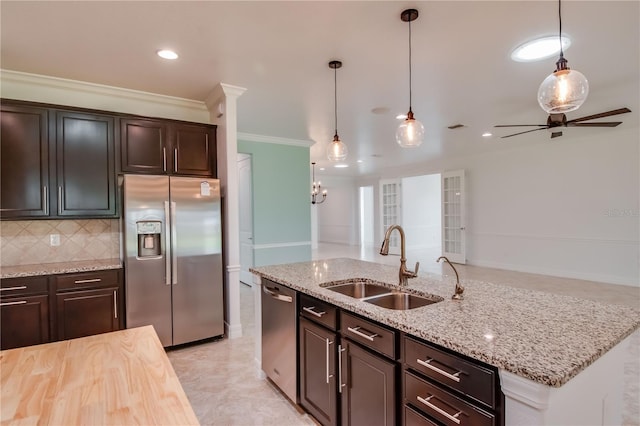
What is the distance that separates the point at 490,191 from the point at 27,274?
304 inches

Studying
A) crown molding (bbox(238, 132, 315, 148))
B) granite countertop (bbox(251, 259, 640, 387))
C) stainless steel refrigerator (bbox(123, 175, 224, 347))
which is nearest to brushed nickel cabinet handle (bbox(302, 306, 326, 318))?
granite countertop (bbox(251, 259, 640, 387))

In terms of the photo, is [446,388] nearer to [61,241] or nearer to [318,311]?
[318,311]

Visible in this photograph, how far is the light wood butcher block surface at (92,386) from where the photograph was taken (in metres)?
0.84

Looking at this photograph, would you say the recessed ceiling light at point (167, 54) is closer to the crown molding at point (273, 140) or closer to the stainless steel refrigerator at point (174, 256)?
the stainless steel refrigerator at point (174, 256)

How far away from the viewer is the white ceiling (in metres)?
2.13

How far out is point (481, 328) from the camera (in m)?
1.32

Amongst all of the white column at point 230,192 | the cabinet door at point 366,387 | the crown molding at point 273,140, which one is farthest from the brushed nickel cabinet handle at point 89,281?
the crown molding at point 273,140

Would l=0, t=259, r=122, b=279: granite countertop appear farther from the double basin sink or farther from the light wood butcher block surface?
the double basin sink

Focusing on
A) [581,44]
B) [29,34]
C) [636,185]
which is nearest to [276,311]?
[29,34]

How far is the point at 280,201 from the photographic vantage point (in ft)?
18.4

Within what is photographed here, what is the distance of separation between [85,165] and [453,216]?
24.3 ft

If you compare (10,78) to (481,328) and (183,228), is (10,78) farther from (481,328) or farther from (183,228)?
(481,328)

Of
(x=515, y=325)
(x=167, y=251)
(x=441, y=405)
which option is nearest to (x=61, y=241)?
(x=167, y=251)

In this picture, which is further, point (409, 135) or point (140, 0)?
point (409, 135)
